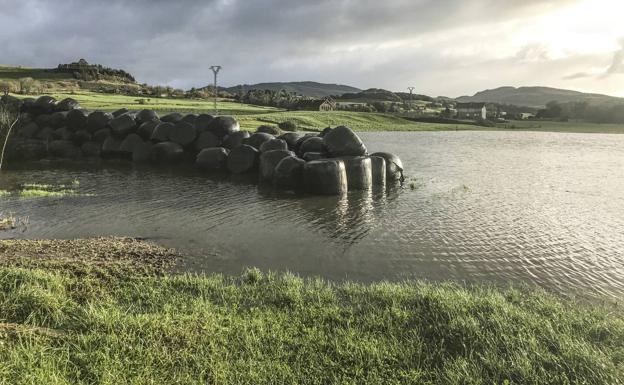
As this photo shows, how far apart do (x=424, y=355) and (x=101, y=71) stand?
16590 cm

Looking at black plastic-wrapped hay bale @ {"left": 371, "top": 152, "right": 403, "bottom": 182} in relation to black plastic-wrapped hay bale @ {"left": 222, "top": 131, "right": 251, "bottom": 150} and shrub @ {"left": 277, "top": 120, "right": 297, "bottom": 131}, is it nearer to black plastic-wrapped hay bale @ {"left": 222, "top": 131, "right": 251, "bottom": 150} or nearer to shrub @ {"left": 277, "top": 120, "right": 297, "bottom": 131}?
black plastic-wrapped hay bale @ {"left": 222, "top": 131, "right": 251, "bottom": 150}

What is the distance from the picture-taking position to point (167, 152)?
3162 cm

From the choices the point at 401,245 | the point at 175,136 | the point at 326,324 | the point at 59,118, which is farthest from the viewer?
the point at 59,118

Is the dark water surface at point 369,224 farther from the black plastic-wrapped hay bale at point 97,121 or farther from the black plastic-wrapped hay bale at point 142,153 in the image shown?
the black plastic-wrapped hay bale at point 97,121

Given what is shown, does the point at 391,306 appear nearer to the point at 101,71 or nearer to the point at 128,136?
the point at 128,136

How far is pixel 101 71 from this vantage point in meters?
148

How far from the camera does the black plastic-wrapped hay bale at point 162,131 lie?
32.3 metres

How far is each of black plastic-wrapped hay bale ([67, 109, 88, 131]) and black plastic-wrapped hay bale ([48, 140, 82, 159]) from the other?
74.4 inches

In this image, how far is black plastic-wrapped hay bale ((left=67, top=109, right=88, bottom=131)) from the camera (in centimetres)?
3612

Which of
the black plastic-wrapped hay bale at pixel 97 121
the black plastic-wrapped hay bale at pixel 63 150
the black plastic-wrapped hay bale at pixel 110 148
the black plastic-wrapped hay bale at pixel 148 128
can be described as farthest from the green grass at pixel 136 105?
the black plastic-wrapped hay bale at pixel 148 128

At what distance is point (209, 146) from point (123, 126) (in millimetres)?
8113

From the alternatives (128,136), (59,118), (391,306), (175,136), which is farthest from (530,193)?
(59,118)

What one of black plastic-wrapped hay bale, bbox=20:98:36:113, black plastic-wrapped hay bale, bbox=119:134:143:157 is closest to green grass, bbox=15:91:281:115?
black plastic-wrapped hay bale, bbox=20:98:36:113

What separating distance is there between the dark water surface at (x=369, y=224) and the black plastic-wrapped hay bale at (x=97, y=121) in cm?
898
